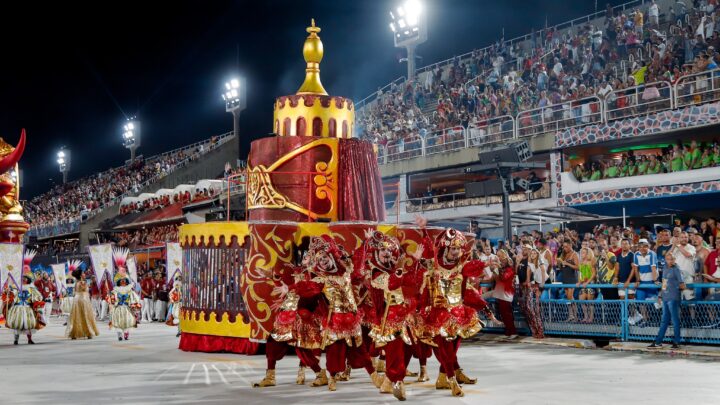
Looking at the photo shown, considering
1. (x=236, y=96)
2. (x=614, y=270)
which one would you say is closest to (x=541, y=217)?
(x=614, y=270)

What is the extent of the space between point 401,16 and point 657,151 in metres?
17.0

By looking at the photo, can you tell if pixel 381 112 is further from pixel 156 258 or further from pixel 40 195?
pixel 40 195

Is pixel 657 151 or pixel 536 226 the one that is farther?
pixel 536 226

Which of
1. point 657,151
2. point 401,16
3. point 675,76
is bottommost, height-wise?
point 657,151

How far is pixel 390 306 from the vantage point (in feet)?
27.4

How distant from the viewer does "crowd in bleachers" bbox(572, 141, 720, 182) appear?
19.0 metres

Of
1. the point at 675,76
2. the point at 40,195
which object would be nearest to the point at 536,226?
the point at 675,76

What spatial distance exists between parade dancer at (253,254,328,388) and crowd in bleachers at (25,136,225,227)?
122 ft

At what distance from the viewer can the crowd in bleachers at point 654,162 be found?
19.0 meters

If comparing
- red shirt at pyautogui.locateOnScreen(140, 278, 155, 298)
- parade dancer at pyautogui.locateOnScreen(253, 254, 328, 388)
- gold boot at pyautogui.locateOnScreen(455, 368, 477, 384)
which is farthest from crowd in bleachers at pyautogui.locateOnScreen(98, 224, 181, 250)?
gold boot at pyautogui.locateOnScreen(455, 368, 477, 384)

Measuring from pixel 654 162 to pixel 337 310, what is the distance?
45.7ft

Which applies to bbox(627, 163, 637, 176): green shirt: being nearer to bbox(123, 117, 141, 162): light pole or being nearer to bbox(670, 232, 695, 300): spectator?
bbox(670, 232, 695, 300): spectator

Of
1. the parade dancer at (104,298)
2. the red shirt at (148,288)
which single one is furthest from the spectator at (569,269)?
the red shirt at (148,288)

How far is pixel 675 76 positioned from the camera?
64.2 feet
